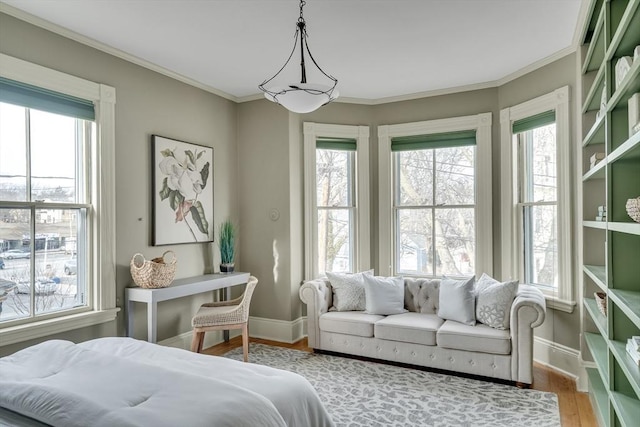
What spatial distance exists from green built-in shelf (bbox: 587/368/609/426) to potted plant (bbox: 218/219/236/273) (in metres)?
3.38

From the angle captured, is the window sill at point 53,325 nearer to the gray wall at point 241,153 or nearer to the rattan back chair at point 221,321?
the gray wall at point 241,153

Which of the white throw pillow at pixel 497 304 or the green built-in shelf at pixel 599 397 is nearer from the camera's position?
the green built-in shelf at pixel 599 397

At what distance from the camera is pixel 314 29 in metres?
3.12

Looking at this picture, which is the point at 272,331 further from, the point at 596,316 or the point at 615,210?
the point at 615,210

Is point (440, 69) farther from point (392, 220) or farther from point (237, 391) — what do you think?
point (237, 391)

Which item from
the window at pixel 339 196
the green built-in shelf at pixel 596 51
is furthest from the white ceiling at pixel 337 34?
the window at pixel 339 196

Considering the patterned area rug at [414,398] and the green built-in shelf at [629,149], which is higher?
the green built-in shelf at [629,149]

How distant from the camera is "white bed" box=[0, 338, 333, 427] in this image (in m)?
1.47

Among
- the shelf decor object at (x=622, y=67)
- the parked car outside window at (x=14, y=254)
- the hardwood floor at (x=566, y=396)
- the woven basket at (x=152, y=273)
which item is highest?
the shelf decor object at (x=622, y=67)

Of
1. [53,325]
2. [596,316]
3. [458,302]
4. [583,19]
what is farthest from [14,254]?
[583,19]

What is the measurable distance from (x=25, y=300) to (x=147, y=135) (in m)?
1.70

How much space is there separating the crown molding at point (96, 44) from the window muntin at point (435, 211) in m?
2.48

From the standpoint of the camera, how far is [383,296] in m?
4.12

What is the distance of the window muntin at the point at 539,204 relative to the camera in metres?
3.88
